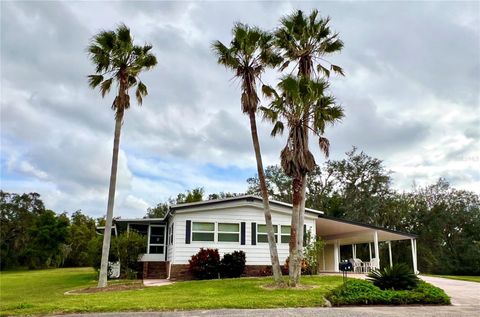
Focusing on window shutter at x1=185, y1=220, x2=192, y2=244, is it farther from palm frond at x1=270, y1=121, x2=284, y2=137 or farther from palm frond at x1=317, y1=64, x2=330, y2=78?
palm frond at x1=317, y1=64, x2=330, y2=78

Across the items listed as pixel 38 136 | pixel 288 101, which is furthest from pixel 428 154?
pixel 38 136

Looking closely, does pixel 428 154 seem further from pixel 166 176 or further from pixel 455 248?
pixel 166 176

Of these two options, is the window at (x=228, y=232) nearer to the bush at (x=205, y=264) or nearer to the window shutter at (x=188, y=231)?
the bush at (x=205, y=264)

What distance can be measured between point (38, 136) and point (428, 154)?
83.8 feet

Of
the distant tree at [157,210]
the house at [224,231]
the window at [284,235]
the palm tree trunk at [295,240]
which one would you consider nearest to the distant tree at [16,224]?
the distant tree at [157,210]

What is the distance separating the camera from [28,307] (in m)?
10.2

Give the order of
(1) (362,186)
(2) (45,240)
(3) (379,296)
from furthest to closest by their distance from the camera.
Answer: (2) (45,240) → (1) (362,186) → (3) (379,296)

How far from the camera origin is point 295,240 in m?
14.4

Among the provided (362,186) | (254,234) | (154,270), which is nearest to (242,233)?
(254,234)

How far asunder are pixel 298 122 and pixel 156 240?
12.7m

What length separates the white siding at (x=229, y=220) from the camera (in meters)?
19.7

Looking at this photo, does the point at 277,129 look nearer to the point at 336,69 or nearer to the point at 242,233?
the point at 336,69

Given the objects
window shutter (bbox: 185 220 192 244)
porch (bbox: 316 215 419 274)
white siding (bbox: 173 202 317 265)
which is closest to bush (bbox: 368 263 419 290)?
porch (bbox: 316 215 419 274)

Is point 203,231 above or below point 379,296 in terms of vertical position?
above
